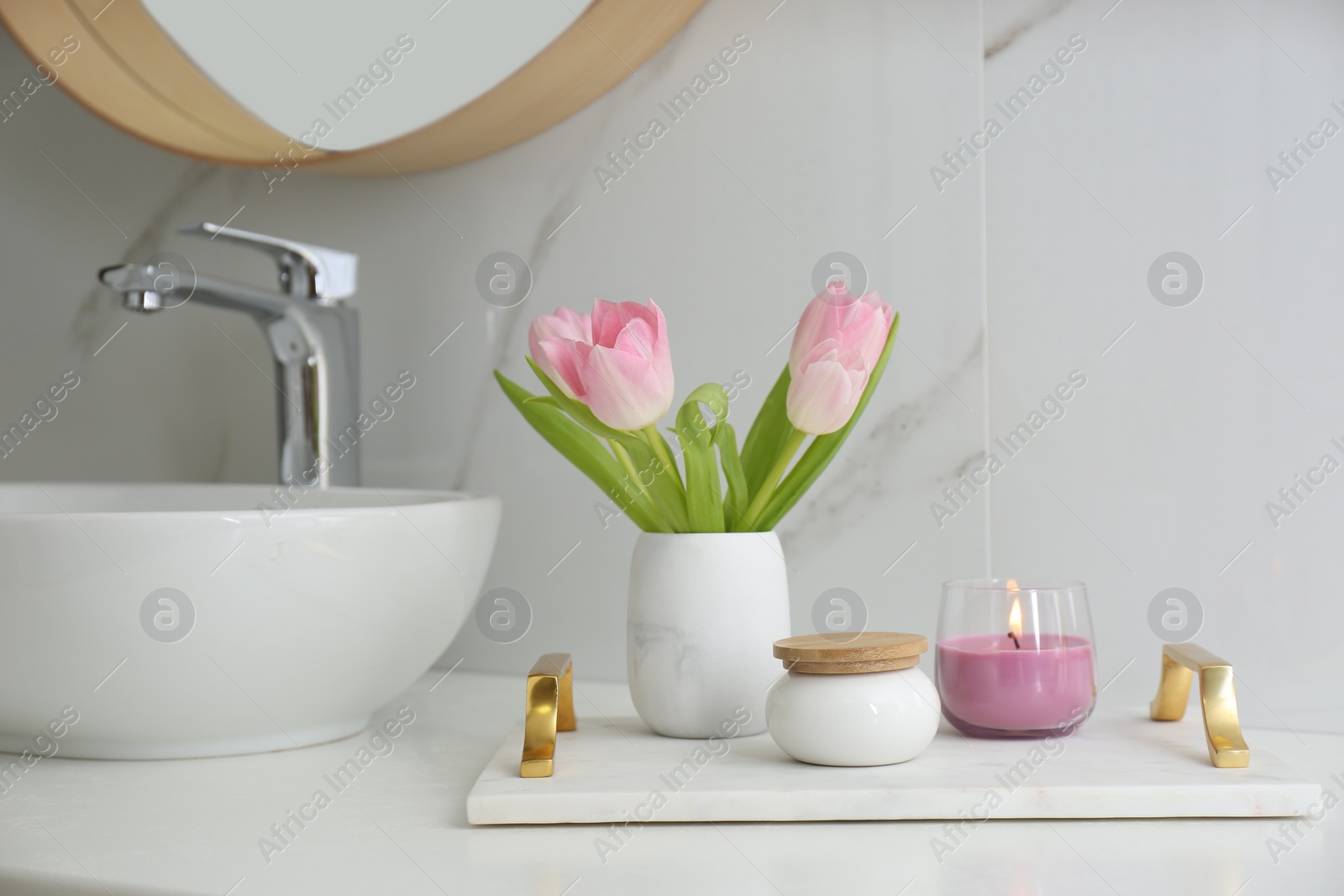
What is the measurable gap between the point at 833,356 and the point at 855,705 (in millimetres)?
177

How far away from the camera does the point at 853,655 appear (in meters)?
0.51

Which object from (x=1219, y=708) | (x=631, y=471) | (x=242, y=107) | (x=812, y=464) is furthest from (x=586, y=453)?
(x=242, y=107)

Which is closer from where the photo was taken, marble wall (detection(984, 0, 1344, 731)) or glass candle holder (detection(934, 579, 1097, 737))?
glass candle holder (detection(934, 579, 1097, 737))

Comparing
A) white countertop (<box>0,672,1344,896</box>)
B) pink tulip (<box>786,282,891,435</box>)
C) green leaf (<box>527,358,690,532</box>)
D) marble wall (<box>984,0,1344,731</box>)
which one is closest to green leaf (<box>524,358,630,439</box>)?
green leaf (<box>527,358,690,532</box>)

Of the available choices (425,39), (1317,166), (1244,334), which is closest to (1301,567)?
(1244,334)

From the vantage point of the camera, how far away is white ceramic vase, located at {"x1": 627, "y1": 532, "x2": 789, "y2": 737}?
1.95 ft

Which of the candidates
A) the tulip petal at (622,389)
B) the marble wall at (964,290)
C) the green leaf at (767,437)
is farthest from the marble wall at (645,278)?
the tulip petal at (622,389)

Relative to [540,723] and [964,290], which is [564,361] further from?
[964,290]

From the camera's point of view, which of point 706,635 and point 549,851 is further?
point 706,635

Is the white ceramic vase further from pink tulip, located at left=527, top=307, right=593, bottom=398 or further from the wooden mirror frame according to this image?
the wooden mirror frame

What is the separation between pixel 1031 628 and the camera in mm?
557

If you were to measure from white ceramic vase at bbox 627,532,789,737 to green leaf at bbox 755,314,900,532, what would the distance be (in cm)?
2

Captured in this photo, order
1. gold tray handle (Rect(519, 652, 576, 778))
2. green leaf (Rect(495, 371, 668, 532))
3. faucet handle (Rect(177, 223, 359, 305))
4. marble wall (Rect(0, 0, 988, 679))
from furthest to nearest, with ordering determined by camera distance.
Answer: faucet handle (Rect(177, 223, 359, 305))
marble wall (Rect(0, 0, 988, 679))
green leaf (Rect(495, 371, 668, 532))
gold tray handle (Rect(519, 652, 576, 778))

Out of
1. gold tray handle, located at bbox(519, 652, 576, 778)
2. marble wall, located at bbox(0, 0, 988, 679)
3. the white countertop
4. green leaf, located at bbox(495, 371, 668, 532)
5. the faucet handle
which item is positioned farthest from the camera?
the faucet handle
